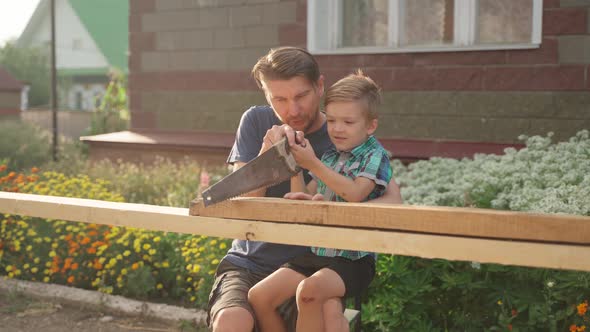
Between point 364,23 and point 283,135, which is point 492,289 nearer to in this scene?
point 283,135

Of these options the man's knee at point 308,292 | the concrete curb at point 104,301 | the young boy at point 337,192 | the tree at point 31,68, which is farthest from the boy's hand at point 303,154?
the tree at point 31,68

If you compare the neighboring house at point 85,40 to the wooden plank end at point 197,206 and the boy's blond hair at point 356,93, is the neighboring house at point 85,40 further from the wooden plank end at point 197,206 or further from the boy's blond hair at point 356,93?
the wooden plank end at point 197,206

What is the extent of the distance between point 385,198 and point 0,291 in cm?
390

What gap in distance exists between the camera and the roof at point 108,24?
39125 millimetres

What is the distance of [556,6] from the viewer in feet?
21.1

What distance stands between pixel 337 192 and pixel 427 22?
193 inches

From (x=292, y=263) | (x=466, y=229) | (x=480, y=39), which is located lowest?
(x=292, y=263)

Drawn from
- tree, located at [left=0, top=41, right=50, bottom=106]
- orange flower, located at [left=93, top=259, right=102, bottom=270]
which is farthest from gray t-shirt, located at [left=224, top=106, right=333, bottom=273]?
tree, located at [left=0, top=41, right=50, bottom=106]

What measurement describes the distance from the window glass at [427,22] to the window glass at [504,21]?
0.31 meters

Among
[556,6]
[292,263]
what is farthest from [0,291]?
[556,6]

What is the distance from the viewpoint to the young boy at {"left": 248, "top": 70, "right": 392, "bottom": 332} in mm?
2584

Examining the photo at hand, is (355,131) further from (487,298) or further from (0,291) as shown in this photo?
(0,291)

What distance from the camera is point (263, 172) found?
8.18ft

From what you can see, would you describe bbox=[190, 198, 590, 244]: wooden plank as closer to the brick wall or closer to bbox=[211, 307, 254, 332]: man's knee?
bbox=[211, 307, 254, 332]: man's knee
